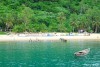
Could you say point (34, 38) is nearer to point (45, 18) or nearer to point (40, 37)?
point (40, 37)

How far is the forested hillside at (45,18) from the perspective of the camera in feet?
424

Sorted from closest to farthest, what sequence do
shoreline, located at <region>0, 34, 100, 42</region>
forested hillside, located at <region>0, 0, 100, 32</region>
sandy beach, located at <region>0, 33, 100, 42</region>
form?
shoreline, located at <region>0, 34, 100, 42</region> → sandy beach, located at <region>0, 33, 100, 42</region> → forested hillside, located at <region>0, 0, 100, 32</region>

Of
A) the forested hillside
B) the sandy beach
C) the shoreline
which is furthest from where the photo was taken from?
the forested hillside

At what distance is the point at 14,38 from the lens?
114 meters

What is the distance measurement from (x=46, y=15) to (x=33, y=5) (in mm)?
17755

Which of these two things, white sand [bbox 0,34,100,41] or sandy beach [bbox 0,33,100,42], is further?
sandy beach [bbox 0,33,100,42]

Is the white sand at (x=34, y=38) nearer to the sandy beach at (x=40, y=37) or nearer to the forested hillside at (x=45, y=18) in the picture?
the sandy beach at (x=40, y=37)

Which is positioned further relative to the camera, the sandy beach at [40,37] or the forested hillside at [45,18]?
the forested hillside at [45,18]

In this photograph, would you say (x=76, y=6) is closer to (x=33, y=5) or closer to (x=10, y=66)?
(x=33, y=5)

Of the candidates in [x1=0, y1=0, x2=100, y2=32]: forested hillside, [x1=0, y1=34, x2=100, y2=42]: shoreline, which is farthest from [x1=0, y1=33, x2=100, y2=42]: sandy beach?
[x1=0, y1=0, x2=100, y2=32]: forested hillside

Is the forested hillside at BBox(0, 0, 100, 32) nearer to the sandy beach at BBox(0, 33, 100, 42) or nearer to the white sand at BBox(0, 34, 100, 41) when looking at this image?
the sandy beach at BBox(0, 33, 100, 42)

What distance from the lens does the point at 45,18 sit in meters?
142

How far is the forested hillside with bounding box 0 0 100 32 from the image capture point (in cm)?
12912

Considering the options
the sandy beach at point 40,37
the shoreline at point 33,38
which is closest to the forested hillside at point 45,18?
the sandy beach at point 40,37
